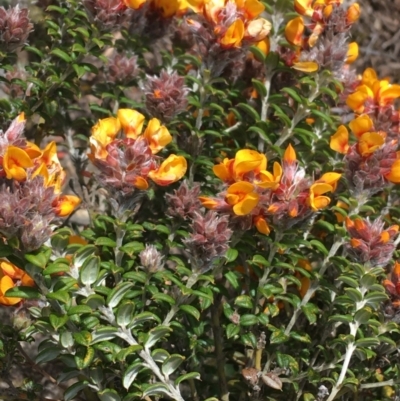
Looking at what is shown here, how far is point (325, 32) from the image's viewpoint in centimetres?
202

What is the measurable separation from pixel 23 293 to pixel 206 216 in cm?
47

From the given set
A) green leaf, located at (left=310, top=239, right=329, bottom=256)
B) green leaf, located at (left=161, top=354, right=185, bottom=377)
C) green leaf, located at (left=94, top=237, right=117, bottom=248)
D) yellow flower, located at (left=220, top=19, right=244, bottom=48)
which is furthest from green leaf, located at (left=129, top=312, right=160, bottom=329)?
yellow flower, located at (left=220, top=19, right=244, bottom=48)

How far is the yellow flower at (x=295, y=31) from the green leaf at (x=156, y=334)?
979 mm

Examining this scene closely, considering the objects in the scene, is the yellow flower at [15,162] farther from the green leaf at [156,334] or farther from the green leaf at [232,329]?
the green leaf at [232,329]

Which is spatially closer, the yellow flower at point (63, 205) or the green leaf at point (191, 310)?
the yellow flower at point (63, 205)

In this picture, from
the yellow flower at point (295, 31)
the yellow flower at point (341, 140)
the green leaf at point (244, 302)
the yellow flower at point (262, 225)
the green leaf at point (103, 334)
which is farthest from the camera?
the yellow flower at point (295, 31)

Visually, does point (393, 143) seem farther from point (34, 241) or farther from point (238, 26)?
point (34, 241)

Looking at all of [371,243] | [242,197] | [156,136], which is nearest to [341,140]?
[371,243]

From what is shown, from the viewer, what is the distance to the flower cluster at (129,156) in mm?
1667

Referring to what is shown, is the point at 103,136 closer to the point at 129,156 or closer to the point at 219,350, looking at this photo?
the point at 129,156

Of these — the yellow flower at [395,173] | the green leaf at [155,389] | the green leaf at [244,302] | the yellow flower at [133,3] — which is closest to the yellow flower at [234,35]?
the yellow flower at [133,3]

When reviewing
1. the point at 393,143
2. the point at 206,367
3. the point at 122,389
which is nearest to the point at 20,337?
the point at 122,389

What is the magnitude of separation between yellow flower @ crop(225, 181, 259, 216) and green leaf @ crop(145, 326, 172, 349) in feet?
1.13

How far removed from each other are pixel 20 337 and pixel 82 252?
0.36 m
